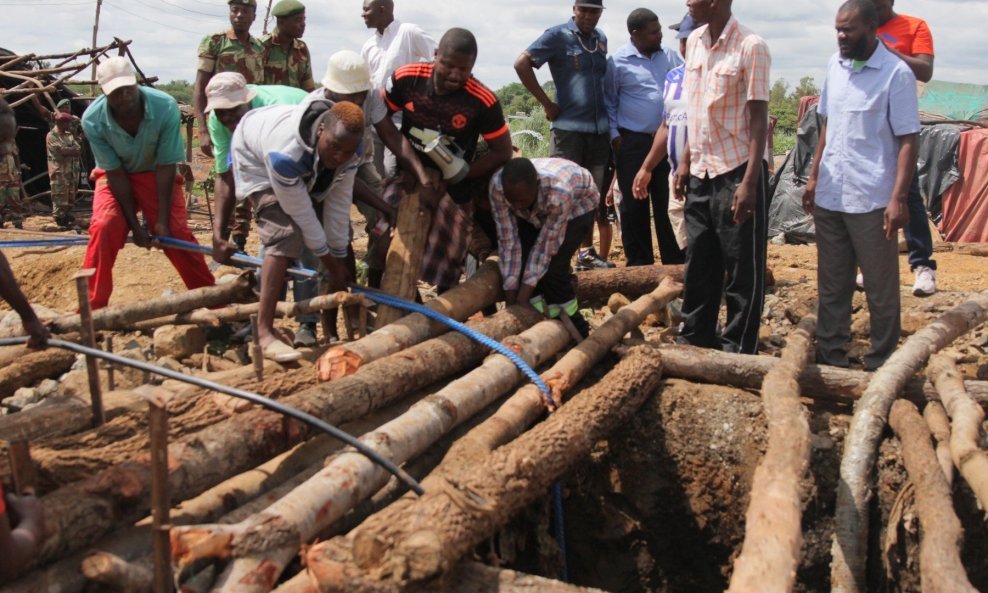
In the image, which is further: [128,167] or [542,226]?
[128,167]

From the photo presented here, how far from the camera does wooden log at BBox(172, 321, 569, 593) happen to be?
8.28ft

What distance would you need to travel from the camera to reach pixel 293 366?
438 centimetres

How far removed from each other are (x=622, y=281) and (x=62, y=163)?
925 centimetres

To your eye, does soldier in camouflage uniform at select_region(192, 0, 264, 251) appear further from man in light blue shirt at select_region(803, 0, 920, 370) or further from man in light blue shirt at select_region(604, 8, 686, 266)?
man in light blue shirt at select_region(803, 0, 920, 370)

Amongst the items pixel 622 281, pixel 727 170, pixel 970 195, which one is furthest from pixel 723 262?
pixel 970 195

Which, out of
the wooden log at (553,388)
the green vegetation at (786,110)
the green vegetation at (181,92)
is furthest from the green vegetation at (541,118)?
the green vegetation at (181,92)

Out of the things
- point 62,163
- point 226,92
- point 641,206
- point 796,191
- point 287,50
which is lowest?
point 62,163

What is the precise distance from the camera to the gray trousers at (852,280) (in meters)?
4.61

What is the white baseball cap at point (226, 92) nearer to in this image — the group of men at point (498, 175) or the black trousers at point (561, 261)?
the group of men at point (498, 175)

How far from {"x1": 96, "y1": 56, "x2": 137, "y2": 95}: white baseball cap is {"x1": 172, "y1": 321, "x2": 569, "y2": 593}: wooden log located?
8.77ft

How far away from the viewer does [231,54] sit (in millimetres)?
6324

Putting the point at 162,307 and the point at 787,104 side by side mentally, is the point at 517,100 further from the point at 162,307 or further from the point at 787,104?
the point at 162,307

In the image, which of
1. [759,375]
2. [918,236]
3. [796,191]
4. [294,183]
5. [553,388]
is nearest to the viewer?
[294,183]

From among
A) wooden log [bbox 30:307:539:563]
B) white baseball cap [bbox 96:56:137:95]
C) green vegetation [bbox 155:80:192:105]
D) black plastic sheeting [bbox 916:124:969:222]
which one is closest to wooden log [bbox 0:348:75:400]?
white baseball cap [bbox 96:56:137:95]
